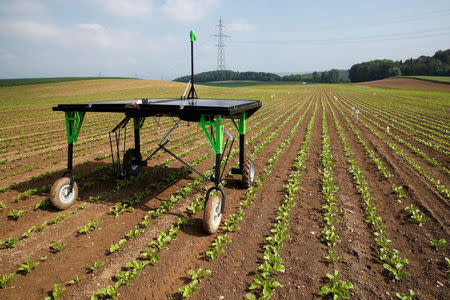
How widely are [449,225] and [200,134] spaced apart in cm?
1174

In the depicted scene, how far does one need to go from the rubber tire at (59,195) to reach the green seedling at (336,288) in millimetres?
5562

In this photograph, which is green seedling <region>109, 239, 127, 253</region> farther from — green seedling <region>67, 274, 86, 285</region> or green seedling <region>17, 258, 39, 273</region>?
→ green seedling <region>17, 258, 39, 273</region>

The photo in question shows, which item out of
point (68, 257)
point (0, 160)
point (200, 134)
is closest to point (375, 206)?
point (68, 257)

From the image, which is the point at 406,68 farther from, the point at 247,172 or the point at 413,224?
the point at 247,172

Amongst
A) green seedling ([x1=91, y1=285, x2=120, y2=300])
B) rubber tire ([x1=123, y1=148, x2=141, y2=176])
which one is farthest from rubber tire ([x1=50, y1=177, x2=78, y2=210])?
green seedling ([x1=91, y1=285, x2=120, y2=300])

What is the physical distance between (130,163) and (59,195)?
8.35ft

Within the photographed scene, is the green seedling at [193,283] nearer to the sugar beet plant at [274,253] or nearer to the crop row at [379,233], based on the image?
the sugar beet plant at [274,253]

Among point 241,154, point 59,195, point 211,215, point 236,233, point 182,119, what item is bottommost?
point 236,233

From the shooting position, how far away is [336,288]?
3576mm

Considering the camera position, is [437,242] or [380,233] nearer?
[437,242]

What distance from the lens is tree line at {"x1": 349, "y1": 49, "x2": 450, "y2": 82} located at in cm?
11188

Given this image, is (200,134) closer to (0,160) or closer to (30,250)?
(0,160)

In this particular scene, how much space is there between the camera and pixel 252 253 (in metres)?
4.43

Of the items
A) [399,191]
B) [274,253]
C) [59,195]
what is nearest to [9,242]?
[59,195]
